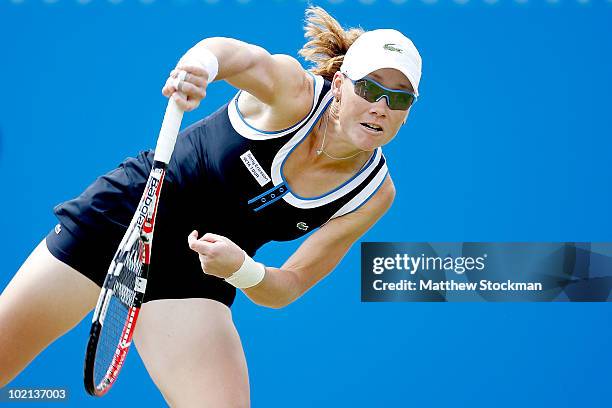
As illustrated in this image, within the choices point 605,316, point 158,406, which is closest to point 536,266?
point 605,316

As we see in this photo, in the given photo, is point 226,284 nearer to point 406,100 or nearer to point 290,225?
point 290,225

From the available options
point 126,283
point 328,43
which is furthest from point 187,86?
point 328,43

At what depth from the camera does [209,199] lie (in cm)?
346

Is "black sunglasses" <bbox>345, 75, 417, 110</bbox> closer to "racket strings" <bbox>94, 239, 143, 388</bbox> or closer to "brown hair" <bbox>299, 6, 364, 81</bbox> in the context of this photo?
"brown hair" <bbox>299, 6, 364, 81</bbox>

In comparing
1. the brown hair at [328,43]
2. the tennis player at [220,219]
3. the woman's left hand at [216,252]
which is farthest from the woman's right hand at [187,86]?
the brown hair at [328,43]

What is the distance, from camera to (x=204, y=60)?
285 cm

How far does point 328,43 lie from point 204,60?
2.86 feet

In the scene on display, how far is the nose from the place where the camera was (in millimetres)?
3193

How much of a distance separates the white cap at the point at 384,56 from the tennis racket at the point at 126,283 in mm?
675

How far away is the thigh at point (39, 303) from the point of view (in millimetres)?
3426

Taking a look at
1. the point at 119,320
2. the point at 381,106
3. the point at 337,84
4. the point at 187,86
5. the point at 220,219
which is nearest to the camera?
the point at 187,86

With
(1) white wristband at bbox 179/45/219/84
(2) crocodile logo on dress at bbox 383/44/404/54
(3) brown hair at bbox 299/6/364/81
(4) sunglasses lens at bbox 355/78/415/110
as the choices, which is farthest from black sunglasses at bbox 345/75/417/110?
(1) white wristband at bbox 179/45/219/84

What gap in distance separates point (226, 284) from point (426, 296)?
1791mm

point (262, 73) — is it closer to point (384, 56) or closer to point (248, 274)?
point (384, 56)
